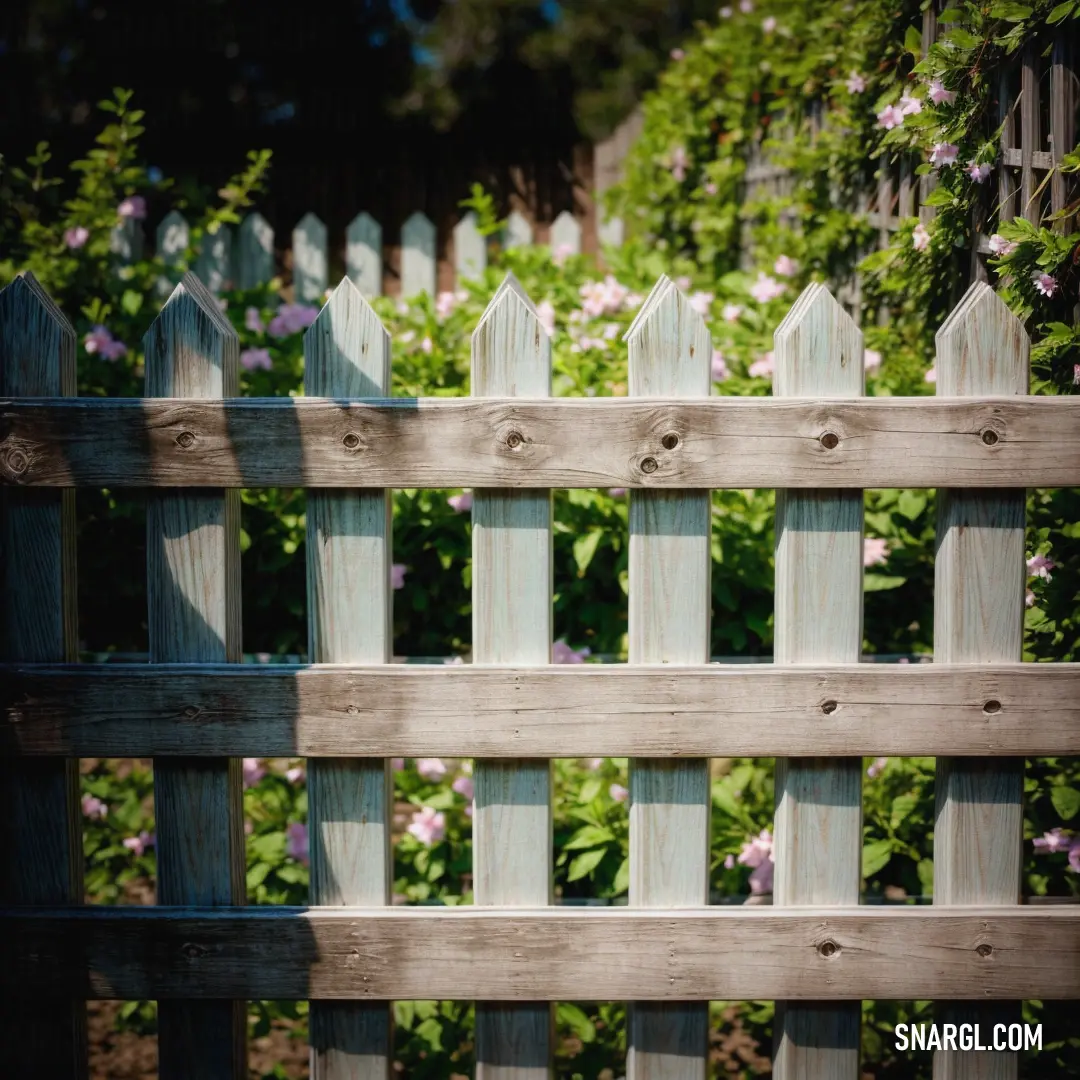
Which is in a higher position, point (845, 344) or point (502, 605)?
point (845, 344)

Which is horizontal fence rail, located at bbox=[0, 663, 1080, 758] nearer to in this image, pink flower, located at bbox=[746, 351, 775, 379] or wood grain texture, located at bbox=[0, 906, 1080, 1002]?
wood grain texture, located at bbox=[0, 906, 1080, 1002]

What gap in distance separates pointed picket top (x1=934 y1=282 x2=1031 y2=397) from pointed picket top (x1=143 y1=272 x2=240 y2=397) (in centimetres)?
112

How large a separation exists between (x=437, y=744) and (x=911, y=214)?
1987 millimetres

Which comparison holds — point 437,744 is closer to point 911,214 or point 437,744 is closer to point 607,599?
point 607,599

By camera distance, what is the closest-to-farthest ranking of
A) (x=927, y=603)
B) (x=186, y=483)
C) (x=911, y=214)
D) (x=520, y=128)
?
(x=186, y=483)
(x=927, y=603)
(x=911, y=214)
(x=520, y=128)

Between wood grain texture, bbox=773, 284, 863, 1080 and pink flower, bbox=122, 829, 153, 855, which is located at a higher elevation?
wood grain texture, bbox=773, 284, 863, 1080

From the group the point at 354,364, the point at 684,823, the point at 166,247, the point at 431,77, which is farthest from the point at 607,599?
the point at 431,77

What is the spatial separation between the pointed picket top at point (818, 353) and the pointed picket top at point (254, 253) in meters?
4.23

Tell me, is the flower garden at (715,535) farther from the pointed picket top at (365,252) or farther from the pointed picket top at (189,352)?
the pointed picket top at (365,252)

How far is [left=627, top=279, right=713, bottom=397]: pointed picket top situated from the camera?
188cm

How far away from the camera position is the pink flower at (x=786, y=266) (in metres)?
3.78

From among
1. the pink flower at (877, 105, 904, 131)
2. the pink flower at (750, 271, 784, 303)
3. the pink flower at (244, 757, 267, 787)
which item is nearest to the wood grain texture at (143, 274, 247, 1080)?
the pink flower at (244, 757, 267, 787)

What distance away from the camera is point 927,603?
9.29ft

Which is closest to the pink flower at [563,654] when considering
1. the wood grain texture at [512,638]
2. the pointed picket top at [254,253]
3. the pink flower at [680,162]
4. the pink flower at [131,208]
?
the wood grain texture at [512,638]
